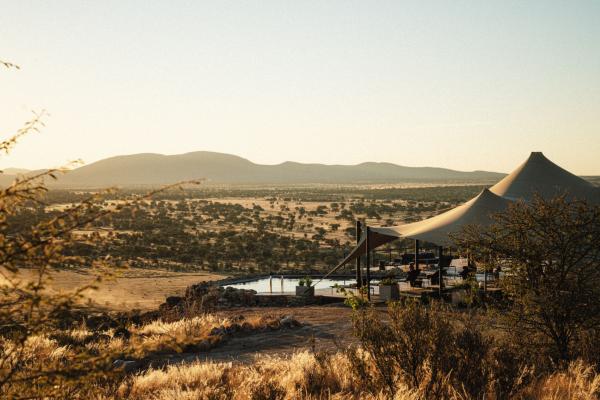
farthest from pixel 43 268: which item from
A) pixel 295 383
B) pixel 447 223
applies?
pixel 447 223

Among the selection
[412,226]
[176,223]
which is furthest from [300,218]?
[412,226]

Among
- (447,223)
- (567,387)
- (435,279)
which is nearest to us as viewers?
(567,387)

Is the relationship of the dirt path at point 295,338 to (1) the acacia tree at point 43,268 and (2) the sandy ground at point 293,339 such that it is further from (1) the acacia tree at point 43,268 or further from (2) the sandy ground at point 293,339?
(1) the acacia tree at point 43,268

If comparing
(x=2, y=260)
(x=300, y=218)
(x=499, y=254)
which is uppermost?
(x=2, y=260)

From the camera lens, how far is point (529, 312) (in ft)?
31.7

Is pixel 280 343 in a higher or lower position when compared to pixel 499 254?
lower

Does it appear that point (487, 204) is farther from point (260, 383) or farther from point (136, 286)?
point (136, 286)

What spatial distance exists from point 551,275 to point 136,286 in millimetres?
18631

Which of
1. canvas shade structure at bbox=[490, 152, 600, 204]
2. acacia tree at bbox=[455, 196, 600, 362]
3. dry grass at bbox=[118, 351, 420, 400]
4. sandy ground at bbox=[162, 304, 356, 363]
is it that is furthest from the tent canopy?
dry grass at bbox=[118, 351, 420, 400]

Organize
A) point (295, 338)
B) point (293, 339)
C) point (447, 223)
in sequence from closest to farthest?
point (293, 339) < point (295, 338) < point (447, 223)

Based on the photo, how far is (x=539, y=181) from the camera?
83.3 feet

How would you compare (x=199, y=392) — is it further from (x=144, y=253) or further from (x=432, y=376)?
(x=144, y=253)

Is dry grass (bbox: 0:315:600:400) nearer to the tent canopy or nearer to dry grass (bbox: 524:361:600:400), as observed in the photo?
dry grass (bbox: 524:361:600:400)

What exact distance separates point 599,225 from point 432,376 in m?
3.77
